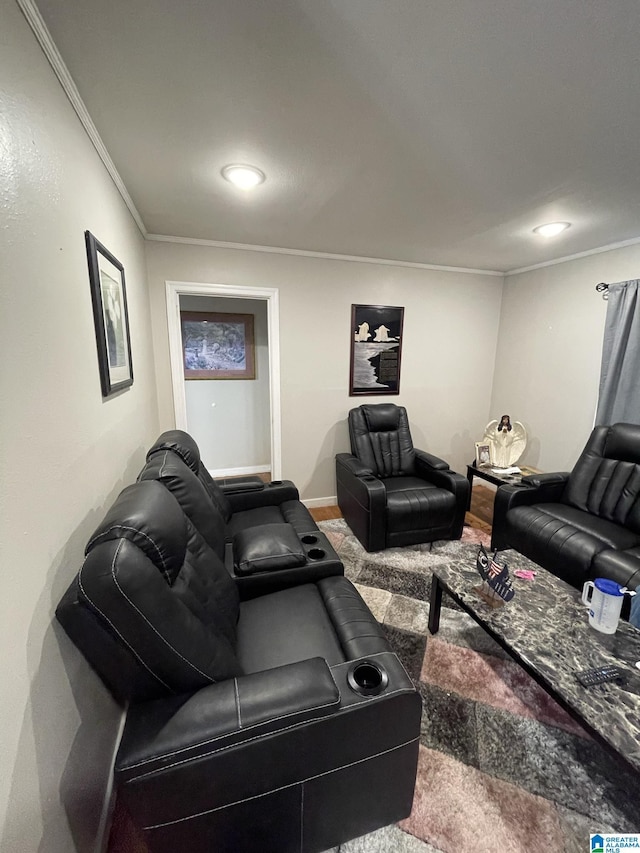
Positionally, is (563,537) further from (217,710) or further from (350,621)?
(217,710)

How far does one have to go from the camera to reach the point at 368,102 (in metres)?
1.23

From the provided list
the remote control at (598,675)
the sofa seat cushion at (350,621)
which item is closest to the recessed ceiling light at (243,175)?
the sofa seat cushion at (350,621)

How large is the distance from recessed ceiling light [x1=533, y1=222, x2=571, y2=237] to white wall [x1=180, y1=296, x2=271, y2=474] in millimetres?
2844

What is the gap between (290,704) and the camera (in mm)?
893

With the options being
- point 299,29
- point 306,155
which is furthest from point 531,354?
point 299,29

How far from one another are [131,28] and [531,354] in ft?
11.9

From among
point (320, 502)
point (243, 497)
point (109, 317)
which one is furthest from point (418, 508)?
point (109, 317)

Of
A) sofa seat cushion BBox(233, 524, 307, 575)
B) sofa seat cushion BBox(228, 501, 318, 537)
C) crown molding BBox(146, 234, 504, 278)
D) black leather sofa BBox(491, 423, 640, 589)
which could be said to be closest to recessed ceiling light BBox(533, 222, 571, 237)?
crown molding BBox(146, 234, 504, 278)

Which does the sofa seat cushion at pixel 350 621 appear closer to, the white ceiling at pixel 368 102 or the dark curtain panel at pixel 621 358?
the white ceiling at pixel 368 102

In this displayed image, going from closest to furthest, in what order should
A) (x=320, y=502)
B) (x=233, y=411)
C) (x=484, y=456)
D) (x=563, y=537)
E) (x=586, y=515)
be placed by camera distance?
(x=563, y=537), (x=586, y=515), (x=484, y=456), (x=320, y=502), (x=233, y=411)

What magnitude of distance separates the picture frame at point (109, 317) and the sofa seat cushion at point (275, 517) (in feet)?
3.39

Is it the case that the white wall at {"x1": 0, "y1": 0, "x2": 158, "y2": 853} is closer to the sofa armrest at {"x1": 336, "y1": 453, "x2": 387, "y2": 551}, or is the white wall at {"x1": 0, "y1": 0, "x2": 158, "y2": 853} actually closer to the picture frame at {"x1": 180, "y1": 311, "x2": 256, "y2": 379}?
the sofa armrest at {"x1": 336, "y1": 453, "x2": 387, "y2": 551}

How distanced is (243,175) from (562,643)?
2.55 m

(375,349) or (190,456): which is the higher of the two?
(375,349)
